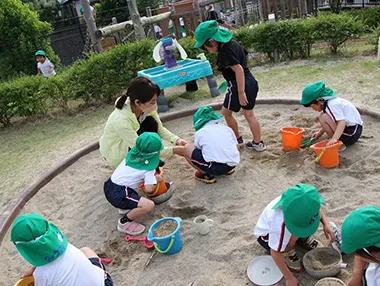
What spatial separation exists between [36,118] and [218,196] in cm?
488

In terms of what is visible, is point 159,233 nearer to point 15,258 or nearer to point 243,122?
point 15,258

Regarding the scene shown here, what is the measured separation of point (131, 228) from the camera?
10.2ft

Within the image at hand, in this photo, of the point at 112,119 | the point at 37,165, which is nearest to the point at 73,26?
the point at 37,165

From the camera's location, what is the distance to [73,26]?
1505 cm

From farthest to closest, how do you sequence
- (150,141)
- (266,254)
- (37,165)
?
(37,165) < (150,141) < (266,254)

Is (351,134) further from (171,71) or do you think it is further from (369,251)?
(171,71)

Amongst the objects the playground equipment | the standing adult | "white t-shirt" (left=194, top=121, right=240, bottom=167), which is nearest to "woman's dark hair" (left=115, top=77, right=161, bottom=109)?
the standing adult

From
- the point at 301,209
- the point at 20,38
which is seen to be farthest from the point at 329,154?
the point at 20,38

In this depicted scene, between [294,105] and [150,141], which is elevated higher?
[150,141]

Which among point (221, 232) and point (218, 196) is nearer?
point (221, 232)

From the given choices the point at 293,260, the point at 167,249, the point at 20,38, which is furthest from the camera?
the point at 20,38

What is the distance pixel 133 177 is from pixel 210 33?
64.6 inches

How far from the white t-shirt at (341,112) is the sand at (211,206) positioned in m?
0.32

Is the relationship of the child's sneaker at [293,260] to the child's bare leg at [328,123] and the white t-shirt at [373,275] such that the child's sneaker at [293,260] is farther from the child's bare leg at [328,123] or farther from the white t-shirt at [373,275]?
the child's bare leg at [328,123]
